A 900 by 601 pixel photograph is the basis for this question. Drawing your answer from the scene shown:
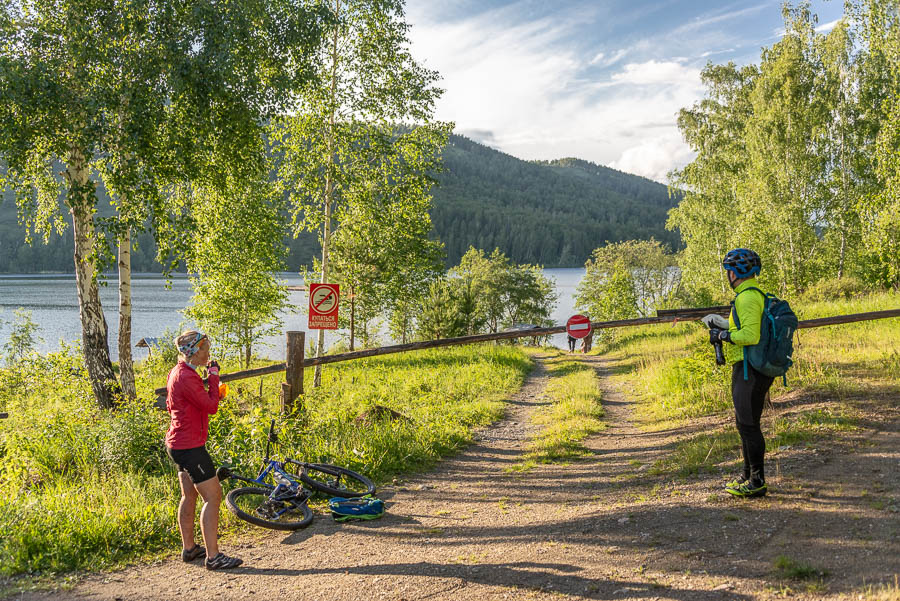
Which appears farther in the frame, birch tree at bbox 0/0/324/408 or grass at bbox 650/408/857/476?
birch tree at bbox 0/0/324/408

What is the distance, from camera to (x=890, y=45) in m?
18.3

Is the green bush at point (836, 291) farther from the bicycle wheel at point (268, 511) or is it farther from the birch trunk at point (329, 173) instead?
the bicycle wheel at point (268, 511)

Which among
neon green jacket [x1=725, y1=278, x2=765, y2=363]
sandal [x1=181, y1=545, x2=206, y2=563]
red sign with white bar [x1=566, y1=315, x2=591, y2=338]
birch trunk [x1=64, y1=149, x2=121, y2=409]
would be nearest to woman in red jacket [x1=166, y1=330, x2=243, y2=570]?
sandal [x1=181, y1=545, x2=206, y2=563]

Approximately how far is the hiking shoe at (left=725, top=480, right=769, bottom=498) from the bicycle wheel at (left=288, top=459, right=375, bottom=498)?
386 centimetres

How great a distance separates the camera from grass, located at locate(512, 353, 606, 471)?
8.46m

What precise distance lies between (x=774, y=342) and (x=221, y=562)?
5.25 meters

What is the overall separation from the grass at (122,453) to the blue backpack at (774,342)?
4883mm

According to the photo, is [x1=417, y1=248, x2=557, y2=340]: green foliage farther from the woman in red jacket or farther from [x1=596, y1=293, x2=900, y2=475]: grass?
the woman in red jacket

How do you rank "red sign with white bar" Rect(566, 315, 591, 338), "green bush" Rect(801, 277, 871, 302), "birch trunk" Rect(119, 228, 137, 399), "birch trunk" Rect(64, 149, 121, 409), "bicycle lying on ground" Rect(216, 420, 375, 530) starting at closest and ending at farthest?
"bicycle lying on ground" Rect(216, 420, 375, 530)
"birch trunk" Rect(64, 149, 121, 409)
"birch trunk" Rect(119, 228, 137, 399)
"red sign with white bar" Rect(566, 315, 591, 338)
"green bush" Rect(801, 277, 871, 302)

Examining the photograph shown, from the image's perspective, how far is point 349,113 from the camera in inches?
662

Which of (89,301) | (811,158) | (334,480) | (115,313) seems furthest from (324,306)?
(115,313)

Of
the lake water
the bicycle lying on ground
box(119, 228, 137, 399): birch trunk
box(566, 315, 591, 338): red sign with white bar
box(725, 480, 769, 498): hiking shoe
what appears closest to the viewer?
box(725, 480, 769, 498): hiking shoe

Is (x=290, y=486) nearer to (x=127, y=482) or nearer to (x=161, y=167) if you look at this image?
(x=127, y=482)

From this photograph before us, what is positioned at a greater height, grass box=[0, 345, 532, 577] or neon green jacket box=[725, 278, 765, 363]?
neon green jacket box=[725, 278, 765, 363]
